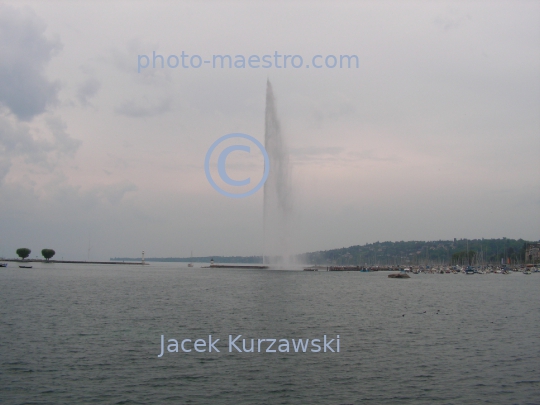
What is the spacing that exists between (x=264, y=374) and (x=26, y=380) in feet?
37.8

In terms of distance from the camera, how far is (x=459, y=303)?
60.5 meters

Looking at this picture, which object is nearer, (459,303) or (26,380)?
(26,380)

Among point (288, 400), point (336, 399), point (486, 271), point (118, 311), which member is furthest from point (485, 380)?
point (486, 271)

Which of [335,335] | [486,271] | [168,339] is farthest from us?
[486,271]

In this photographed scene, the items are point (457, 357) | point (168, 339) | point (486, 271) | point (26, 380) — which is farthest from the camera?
point (486, 271)

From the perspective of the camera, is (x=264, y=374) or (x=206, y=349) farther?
(x=206, y=349)

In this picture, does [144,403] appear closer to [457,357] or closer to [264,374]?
[264,374]

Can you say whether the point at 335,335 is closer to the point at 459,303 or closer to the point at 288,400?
the point at 288,400

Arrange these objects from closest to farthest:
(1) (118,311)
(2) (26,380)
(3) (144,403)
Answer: (3) (144,403)
(2) (26,380)
(1) (118,311)

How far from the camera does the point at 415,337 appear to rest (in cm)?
3422

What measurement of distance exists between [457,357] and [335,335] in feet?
29.6

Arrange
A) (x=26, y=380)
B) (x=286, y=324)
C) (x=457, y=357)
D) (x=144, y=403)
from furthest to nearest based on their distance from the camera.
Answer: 1. (x=286, y=324)
2. (x=457, y=357)
3. (x=26, y=380)
4. (x=144, y=403)

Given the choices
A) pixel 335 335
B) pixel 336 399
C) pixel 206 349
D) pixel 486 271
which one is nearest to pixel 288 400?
pixel 336 399

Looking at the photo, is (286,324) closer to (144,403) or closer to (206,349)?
(206,349)
